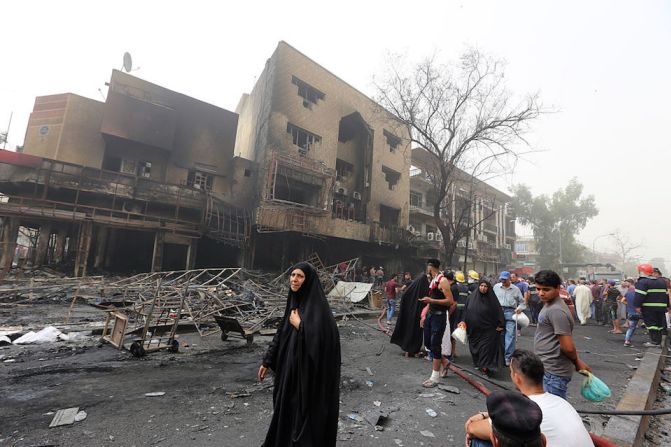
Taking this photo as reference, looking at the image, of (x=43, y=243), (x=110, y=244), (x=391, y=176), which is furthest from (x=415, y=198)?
(x=43, y=243)

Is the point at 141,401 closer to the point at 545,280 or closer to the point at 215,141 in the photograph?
the point at 545,280

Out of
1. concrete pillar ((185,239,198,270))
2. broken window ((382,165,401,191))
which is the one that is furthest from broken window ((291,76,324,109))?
Result: concrete pillar ((185,239,198,270))

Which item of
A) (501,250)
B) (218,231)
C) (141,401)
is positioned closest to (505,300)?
(141,401)

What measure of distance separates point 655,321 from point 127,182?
20782 millimetres

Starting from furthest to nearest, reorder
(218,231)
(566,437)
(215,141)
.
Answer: (215,141), (218,231), (566,437)

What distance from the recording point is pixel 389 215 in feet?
86.9

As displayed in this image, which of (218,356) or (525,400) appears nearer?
(525,400)

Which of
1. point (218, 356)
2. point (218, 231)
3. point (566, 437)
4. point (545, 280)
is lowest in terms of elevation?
point (218, 356)

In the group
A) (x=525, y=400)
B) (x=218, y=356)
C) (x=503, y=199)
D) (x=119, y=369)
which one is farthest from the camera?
(x=503, y=199)

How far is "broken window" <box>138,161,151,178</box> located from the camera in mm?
18391

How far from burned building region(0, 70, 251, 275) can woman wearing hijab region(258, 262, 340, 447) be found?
15.7 m

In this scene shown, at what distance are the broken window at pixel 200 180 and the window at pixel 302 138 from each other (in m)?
6.02

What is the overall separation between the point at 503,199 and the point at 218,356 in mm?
44000

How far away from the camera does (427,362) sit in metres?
6.12
